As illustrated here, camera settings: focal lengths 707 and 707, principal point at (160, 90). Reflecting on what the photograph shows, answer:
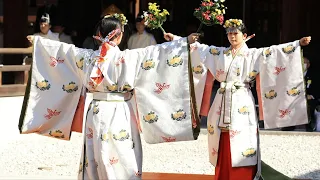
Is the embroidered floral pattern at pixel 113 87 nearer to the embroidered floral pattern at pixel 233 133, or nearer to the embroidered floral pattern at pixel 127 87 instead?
the embroidered floral pattern at pixel 127 87

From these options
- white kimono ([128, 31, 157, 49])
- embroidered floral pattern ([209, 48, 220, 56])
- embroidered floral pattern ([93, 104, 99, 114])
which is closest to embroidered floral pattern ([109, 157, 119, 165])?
embroidered floral pattern ([93, 104, 99, 114])

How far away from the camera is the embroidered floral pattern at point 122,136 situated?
5.18 metres

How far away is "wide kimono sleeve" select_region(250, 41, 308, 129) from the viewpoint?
627 cm

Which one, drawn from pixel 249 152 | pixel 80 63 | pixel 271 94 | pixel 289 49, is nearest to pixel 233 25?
pixel 289 49

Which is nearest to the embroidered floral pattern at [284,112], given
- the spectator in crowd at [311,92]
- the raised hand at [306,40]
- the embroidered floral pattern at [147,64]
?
the raised hand at [306,40]

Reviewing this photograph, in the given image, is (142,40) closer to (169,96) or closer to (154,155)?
(154,155)

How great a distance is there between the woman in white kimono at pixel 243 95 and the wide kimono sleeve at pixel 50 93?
4.46ft

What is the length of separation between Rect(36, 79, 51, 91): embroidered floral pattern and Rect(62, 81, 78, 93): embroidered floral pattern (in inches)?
5.4

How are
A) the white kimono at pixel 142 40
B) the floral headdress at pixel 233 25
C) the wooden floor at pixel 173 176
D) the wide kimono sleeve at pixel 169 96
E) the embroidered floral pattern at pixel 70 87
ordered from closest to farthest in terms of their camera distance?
the wide kimono sleeve at pixel 169 96, the embroidered floral pattern at pixel 70 87, the floral headdress at pixel 233 25, the wooden floor at pixel 173 176, the white kimono at pixel 142 40

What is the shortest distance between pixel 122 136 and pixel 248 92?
1535mm

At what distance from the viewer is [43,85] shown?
5680mm

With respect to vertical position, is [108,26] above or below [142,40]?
Result: below

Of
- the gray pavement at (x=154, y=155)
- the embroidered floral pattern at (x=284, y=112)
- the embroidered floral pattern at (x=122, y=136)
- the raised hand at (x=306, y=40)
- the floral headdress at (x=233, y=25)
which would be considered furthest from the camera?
the gray pavement at (x=154, y=155)

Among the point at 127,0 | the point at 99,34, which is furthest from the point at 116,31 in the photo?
the point at 127,0
